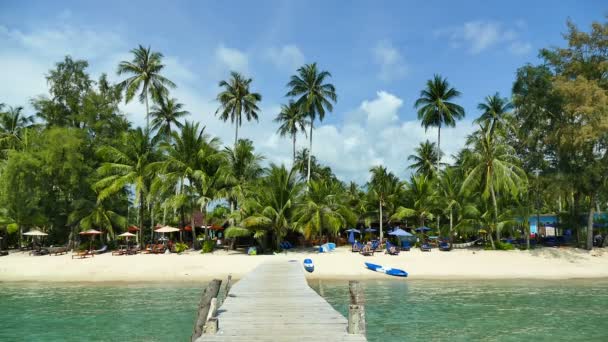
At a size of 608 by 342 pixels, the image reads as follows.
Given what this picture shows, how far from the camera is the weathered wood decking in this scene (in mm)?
8266

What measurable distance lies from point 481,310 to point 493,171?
1809cm

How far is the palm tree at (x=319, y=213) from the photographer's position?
3125cm

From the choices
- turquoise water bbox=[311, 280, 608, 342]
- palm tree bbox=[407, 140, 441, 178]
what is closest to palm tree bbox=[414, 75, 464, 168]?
palm tree bbox=[407, 140, 441, 178]

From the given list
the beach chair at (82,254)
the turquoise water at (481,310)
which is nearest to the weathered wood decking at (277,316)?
the turquoise water at (481,310)

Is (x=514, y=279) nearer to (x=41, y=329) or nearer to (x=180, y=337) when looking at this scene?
(x=180, y=337)

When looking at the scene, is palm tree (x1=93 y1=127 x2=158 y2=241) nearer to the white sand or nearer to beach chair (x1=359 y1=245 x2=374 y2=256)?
the white sand

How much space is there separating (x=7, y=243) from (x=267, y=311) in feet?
131

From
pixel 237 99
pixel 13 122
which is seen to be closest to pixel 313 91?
pixel 237 99

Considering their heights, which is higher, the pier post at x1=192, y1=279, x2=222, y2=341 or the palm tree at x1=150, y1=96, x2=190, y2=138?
the palm tree at x1=150, y1=96, x2=190, y2=138

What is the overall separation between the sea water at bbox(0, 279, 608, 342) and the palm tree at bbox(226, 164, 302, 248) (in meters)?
8.55

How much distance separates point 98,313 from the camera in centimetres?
1598

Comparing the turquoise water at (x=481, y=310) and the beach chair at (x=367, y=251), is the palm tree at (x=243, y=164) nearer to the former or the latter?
the beach chair at (x=367, y=251)

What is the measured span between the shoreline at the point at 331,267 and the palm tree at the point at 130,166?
17.9ft

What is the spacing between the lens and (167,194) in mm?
36219
